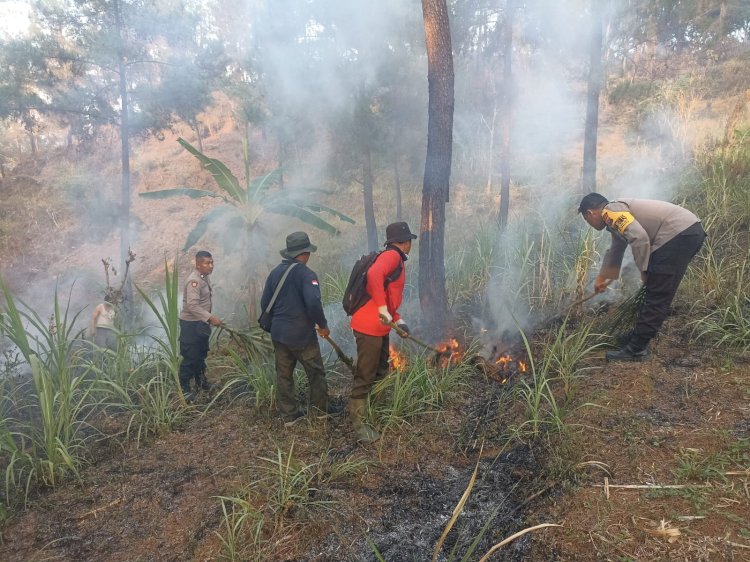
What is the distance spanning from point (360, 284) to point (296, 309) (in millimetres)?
661

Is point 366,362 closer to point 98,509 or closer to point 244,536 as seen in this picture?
point 244,536

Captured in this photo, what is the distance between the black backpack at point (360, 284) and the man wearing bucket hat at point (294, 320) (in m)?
0.28

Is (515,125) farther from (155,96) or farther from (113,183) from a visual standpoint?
(113,183)

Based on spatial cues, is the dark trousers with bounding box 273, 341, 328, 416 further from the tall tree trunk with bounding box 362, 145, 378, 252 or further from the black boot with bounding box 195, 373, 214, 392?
the tall tree trunk with bounding box 362, 145, 378, 252

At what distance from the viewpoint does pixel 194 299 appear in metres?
4.84

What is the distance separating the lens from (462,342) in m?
5.50

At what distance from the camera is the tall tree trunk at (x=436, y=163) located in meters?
5.61

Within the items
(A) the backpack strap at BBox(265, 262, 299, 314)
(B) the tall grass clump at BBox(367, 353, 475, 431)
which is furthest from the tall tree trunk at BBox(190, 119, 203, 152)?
(B) the tall grass clump at BBox(367, 353, 475, 431)

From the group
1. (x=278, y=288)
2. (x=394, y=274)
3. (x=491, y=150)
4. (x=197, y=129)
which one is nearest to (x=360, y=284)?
(x=394, y=274)

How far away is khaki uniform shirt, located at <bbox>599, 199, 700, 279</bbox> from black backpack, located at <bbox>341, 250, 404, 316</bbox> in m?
2.10

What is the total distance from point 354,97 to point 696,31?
1146 cm

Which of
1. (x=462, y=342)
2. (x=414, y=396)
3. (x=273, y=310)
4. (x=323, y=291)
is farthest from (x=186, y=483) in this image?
(x=323, y=291)

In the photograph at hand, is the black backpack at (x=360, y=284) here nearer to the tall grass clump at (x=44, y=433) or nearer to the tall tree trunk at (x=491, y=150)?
the tall grass clump at (x=44, y=433)

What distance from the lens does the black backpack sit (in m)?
3.74
